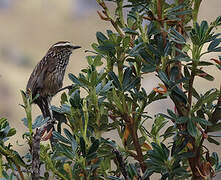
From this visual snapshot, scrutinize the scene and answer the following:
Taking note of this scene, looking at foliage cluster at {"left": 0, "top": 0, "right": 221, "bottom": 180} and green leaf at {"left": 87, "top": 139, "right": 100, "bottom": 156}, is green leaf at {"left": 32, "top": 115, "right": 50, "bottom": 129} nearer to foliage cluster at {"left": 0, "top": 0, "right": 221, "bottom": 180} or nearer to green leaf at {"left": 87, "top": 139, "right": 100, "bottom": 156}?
foliage cluster at {"left": 0, "top": 0, "right": 221, "bottom": 180}

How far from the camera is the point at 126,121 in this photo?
0.79m

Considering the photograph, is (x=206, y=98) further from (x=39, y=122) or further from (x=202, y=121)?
(x=39, y=122)

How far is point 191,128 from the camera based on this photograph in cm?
70

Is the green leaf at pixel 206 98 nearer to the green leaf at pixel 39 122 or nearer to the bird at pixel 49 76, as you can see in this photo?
the green leaf at pixel 39 122

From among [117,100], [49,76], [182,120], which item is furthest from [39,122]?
[49,76]

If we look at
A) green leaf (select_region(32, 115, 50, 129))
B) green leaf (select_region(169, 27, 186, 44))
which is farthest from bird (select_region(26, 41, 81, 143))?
green leaf (select_region(169, 27, 186, 44))

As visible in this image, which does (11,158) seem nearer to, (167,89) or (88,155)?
(88,155)

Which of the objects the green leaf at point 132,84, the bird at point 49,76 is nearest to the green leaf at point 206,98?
the green leaf at point 132,84

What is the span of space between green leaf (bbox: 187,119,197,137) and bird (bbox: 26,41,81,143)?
54.5 inches

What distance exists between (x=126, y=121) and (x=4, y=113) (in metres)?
4.08

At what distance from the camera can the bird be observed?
2.25 metres

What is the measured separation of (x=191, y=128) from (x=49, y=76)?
178 cm

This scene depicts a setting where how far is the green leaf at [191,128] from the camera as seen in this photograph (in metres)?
0.70

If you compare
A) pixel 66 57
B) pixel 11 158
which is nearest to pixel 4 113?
pixel 66 57
